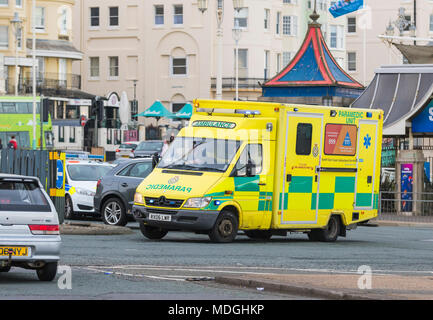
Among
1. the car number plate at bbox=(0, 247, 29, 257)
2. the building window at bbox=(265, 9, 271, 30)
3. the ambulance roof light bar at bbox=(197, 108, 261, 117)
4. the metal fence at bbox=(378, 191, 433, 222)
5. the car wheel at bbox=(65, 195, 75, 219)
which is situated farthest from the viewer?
the building window at bbox=(265, 9, 271, 30)

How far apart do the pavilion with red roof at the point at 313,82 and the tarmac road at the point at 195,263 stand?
46.9 ft

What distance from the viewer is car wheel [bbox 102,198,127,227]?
2634cm

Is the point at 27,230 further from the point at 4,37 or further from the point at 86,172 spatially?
the point at 4,37

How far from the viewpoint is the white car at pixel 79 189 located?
28.9 meters

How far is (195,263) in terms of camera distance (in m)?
17.8

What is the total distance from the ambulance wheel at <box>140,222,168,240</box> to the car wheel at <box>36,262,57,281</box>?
775cm

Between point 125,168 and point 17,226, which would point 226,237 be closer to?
point 125,168

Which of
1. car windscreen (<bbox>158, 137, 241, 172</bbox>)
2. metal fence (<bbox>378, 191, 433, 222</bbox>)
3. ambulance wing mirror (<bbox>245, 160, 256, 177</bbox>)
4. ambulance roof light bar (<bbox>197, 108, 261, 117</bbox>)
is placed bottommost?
metal fence (<bbox>378, 191, 433, 222</bbox>)

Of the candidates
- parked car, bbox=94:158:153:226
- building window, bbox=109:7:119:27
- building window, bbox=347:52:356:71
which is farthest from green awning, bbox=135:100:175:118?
parked car, bbox=94:158:153:226

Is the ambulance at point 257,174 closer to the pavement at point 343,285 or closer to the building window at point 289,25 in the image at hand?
the pavement at point 343,285

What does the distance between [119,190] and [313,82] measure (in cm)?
1576

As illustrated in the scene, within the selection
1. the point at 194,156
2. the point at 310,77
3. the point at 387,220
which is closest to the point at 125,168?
the point at 194,156

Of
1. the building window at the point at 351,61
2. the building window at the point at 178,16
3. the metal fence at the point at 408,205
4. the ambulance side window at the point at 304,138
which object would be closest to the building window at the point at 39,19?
the building window at the point at 178,16

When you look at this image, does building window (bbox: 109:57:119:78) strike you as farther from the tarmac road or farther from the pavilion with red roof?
the tarmac road
